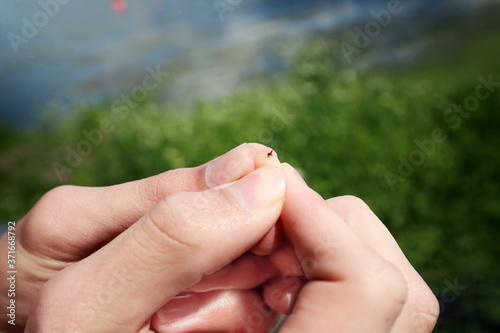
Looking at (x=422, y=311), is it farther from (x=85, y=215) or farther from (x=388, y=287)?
(x=85, y=215)

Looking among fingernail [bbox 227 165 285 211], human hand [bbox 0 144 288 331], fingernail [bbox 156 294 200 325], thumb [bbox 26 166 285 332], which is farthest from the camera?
human hand [bbox 0 144 288 331]

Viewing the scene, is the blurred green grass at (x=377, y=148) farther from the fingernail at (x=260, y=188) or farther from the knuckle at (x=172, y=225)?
the knuckle at (x=172, y=225)

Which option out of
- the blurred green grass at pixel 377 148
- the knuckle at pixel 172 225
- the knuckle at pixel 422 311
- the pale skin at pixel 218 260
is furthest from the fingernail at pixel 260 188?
the blurred green grass at pixel 377 148

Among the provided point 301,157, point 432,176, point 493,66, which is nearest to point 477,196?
point 432,176

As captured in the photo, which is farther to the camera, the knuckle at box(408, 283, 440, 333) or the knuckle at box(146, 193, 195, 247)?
the knuckle at box(408, 283, 440, 333)

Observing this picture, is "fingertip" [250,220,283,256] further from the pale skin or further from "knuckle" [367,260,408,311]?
"knuckle" [367,260,408,311]

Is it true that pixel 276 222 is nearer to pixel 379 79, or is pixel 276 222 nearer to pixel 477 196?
pixel 477 196

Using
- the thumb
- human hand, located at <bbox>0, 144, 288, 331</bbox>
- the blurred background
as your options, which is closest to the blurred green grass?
the blurred background

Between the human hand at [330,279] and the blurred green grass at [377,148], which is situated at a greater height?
the human hand at [330,279]
